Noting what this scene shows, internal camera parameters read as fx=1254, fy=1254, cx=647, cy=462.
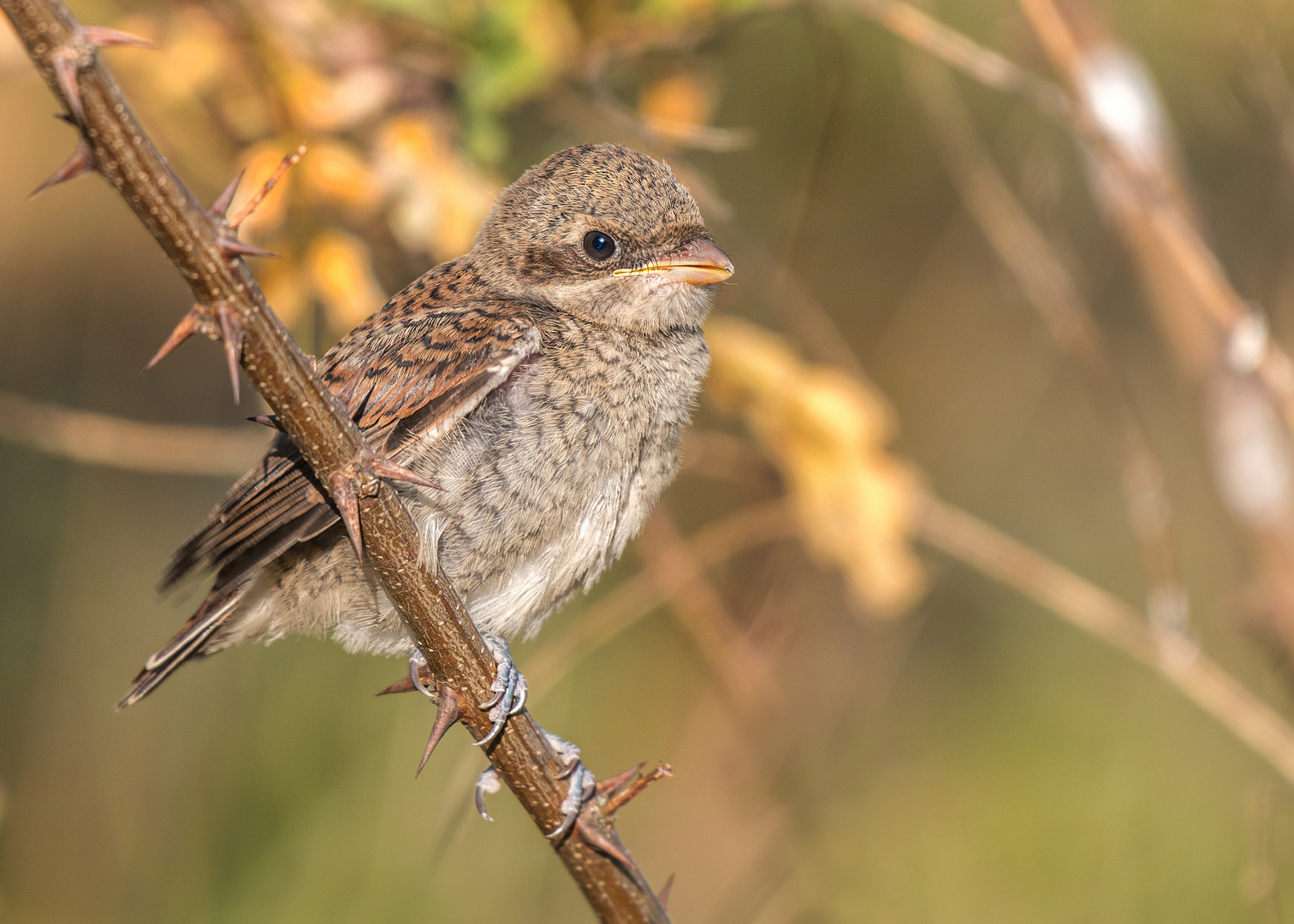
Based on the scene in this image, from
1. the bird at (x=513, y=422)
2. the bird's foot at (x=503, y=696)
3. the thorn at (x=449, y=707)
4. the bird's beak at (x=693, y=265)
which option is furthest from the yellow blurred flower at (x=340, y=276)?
the thorn at (x=449, y=707)

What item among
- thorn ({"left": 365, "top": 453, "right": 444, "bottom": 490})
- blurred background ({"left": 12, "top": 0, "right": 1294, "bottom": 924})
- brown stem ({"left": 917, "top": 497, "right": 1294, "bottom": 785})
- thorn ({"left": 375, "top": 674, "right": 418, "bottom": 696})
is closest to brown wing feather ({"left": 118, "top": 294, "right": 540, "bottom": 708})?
blurred background ({"left": 12, "top": 0, "right": 1294, "bottom": 924})

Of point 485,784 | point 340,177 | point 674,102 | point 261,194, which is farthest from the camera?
point 674,102

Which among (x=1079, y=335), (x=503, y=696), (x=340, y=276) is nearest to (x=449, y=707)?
(x=503, y=696)

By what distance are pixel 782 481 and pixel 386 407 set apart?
6.18 ft

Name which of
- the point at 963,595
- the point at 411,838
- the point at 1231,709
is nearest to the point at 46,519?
the point at 411,838

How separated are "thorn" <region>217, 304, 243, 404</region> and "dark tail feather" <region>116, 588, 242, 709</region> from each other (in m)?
1.57

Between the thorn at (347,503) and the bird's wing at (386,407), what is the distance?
2.97 feet

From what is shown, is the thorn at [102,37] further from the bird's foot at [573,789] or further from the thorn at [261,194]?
the bird's foot at [573,789]

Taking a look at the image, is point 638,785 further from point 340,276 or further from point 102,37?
point 340,276

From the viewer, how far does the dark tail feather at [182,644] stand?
10.3 ft

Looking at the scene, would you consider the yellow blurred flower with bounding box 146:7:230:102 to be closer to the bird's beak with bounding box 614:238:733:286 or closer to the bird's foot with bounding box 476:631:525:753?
the bird's beak with bounding box 614:238:733:286

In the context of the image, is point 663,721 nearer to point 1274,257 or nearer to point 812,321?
point 812,321

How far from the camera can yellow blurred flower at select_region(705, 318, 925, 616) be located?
12.7 ft

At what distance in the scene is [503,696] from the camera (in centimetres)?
238
